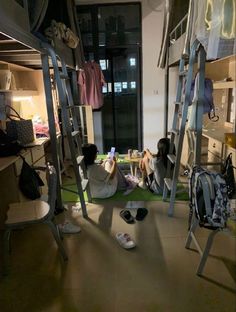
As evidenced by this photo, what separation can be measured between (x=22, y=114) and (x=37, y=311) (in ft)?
9.35

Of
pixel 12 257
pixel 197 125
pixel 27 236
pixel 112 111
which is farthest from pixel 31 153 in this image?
pixel 112 111

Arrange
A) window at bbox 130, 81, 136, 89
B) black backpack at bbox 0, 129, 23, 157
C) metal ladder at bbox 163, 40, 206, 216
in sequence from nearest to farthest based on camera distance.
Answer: metal ladder at bbox 163, 40, 206, 216
black backpack at bbox 0, 129, 23, 157
window at bbox 130, 81, 136, 89

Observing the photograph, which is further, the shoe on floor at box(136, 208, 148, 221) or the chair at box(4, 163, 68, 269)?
the shoe on floor at box(136, 208, 148, 221)

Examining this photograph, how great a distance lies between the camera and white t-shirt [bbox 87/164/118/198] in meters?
3.06

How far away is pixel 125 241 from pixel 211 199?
3.11 feet

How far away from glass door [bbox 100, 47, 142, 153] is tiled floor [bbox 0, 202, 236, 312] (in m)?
2.89

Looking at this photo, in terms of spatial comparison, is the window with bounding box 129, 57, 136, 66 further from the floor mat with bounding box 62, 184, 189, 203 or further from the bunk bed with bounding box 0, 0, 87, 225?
the floor mat with bounding box 62, 184, 189, 203

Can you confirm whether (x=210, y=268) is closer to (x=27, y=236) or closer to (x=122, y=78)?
(x=27, y=236)

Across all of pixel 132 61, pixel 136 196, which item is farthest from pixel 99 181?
pixel 132 61

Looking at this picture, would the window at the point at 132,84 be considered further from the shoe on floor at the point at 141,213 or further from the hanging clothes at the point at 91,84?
the shoe on floor at the point at 141,213

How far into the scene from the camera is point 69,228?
7.80 ft

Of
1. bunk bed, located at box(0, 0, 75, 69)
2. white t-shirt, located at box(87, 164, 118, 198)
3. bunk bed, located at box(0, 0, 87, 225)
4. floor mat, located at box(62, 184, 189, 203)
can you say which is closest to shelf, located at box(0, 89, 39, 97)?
bunk bed, located at box(0, 0, 87, 225)

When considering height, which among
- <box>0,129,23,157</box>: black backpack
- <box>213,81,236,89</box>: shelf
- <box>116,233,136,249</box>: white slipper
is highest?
<box>213,81,236,89</box>: shelf

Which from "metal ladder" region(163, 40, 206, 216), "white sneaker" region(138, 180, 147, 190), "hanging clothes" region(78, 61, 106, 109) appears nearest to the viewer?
"metal ladder" region(163, 40, 206, 216)
